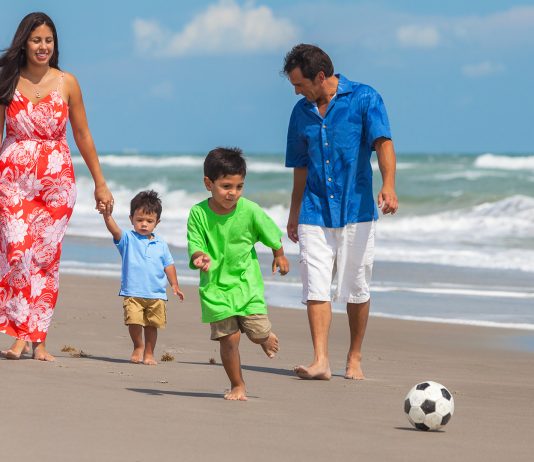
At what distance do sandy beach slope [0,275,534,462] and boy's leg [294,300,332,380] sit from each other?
0.07 m

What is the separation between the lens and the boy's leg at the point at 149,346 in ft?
22.7

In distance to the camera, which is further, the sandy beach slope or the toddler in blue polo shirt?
the toddler in blue polo shirt

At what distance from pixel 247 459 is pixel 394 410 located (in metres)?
1.51

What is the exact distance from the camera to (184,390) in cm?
578

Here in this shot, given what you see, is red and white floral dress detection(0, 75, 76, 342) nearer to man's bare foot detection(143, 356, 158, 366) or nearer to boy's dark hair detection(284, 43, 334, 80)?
man's bare foot detection(143, 356, 158, 366)

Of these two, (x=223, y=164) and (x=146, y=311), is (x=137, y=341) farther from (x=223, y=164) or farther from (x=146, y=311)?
(x=223, y=164)

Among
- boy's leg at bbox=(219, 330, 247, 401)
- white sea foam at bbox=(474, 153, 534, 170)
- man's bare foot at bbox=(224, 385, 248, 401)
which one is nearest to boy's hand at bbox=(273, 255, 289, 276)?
boy's leg at bbox=(219, 330, 247, 401)

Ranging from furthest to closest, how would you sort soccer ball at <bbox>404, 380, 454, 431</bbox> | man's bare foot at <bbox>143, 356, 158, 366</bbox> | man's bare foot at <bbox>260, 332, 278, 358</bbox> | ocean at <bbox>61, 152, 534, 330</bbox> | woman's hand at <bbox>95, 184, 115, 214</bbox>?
1. ocean at <bbox>61, 152, 534, 330</bbox>
2. man's bare foot at <bbox>143, 356, 158, 366</bbox>
3. woman's hand at <bbox>95, 184, 115, 214</bbox>
4. man's bare foot at <bbox>260, 332, 278, 358</bbox>
5. soccer ball at <bbox>404, 380, 454, 431</bbox>

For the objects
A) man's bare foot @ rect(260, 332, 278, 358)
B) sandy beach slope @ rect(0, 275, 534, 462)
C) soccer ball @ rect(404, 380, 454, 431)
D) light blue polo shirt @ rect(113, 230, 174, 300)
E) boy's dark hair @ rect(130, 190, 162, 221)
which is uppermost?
boy's dark hair @ rect(130, 190, 162, 221)

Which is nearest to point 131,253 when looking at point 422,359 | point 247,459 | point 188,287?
point 422,359

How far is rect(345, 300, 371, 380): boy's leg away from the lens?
6676mm

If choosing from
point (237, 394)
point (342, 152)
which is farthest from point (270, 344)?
point (342, 152)

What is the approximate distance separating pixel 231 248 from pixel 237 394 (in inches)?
27.2

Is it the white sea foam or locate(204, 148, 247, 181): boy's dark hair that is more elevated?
the white sea foam
